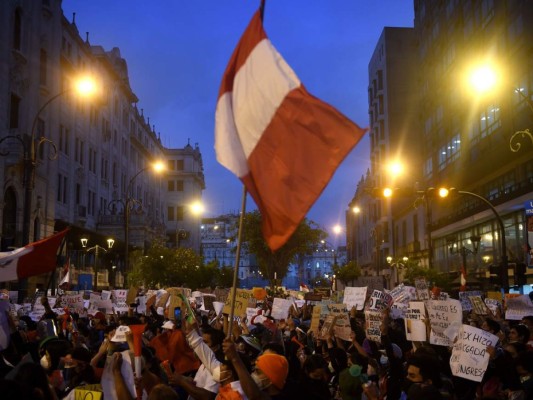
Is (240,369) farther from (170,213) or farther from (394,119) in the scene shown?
(170,213)

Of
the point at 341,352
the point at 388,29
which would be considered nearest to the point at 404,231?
the point at 388,29

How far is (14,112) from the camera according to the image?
3569 centimetres

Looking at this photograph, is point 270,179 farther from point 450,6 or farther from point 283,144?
point 450,6

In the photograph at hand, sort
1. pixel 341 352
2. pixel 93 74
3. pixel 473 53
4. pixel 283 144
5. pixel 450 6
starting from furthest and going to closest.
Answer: pixel 93 74 < pixel 450 6 < pixel 473 53 < pixel 341 352 < pixel 283 144

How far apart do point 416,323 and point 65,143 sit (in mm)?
42079

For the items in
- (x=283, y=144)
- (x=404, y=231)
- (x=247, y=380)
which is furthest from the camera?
(x=404, y=231)

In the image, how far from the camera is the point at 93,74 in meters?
56.8

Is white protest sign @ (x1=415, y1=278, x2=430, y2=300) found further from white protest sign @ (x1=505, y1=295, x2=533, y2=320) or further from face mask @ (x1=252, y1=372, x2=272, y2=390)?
face mask @ (x1=252, y1=372, x2=272, y2=390)

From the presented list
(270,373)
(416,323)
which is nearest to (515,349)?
(416,323)

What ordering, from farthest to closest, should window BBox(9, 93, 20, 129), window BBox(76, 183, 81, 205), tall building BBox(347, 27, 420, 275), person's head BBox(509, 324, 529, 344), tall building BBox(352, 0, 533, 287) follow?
tall building BBox(347, 27, 420, 275) → window BBox(76, 183, 81, 205) → window BBox(9, 93, 20, 129) → tall building BBox(352, 0, 533, 287) → person's head BBox(509, 324, 529, 344)

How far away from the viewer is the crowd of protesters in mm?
5281

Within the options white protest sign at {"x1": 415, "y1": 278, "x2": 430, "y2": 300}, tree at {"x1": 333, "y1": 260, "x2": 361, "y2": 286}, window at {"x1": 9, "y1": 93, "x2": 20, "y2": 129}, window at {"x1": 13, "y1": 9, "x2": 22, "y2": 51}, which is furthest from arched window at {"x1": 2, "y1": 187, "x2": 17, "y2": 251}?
tree at {"x1": 333, "y1": 260, "x2": 361, "y2": 286}

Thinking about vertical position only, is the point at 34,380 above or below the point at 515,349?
above

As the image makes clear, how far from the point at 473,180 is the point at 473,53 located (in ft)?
26.9
